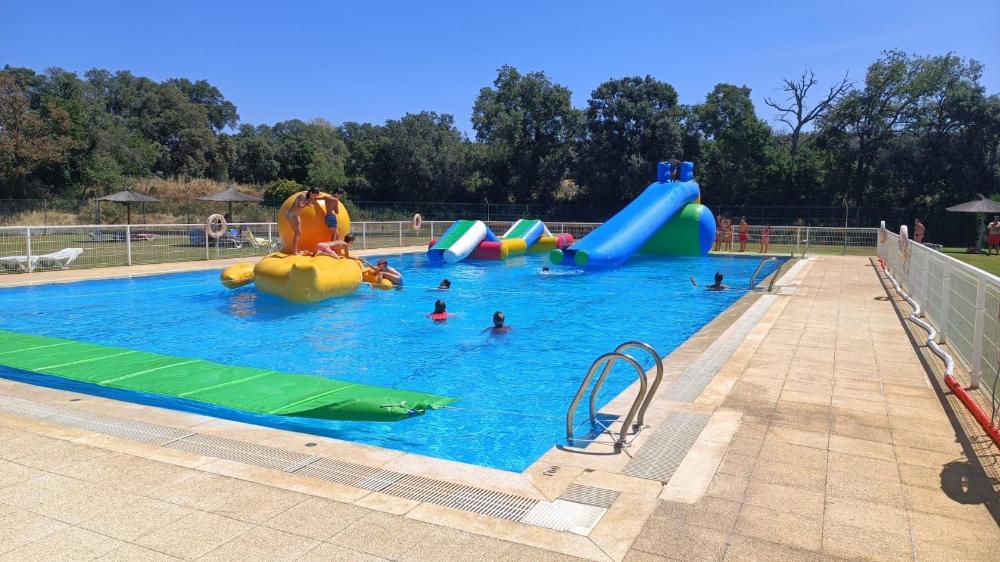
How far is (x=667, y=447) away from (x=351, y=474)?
1.97m

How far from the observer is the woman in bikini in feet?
39.0

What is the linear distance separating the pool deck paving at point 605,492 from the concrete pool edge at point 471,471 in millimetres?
14

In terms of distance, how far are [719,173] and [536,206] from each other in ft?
32.1

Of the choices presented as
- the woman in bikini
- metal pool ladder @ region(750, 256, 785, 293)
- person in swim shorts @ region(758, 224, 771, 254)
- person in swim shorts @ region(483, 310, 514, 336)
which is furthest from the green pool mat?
person in swim shorts @ region(758, 224, 771, 254)

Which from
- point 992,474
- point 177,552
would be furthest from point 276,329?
point 992,474

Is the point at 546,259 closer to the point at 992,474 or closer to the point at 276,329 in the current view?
the point at 276,329

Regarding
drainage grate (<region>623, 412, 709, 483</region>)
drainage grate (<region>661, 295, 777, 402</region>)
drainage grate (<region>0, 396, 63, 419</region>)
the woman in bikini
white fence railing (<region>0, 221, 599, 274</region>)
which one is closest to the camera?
drainage grate (<region>623, 412, 709, 483</region>)

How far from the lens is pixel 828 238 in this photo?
22.5 metres

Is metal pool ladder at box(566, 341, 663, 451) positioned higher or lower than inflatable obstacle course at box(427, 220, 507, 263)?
lower

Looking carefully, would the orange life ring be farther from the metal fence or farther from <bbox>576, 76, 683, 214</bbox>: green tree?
<bbox>576, 76, 683, 214</bbox>: green tree

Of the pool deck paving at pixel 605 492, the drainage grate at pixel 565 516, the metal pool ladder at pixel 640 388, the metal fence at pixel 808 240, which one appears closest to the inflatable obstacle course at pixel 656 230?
the metal fence at pixel 808 240

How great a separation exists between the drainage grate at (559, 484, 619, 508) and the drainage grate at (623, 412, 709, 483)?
1.03 feet

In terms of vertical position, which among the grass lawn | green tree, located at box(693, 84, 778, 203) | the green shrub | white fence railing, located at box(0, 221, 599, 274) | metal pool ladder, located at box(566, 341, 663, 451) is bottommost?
metal pool ladder, located at box(566, 341, 663, 451)

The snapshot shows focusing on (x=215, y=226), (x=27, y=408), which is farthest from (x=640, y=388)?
(x=215, y=226)
